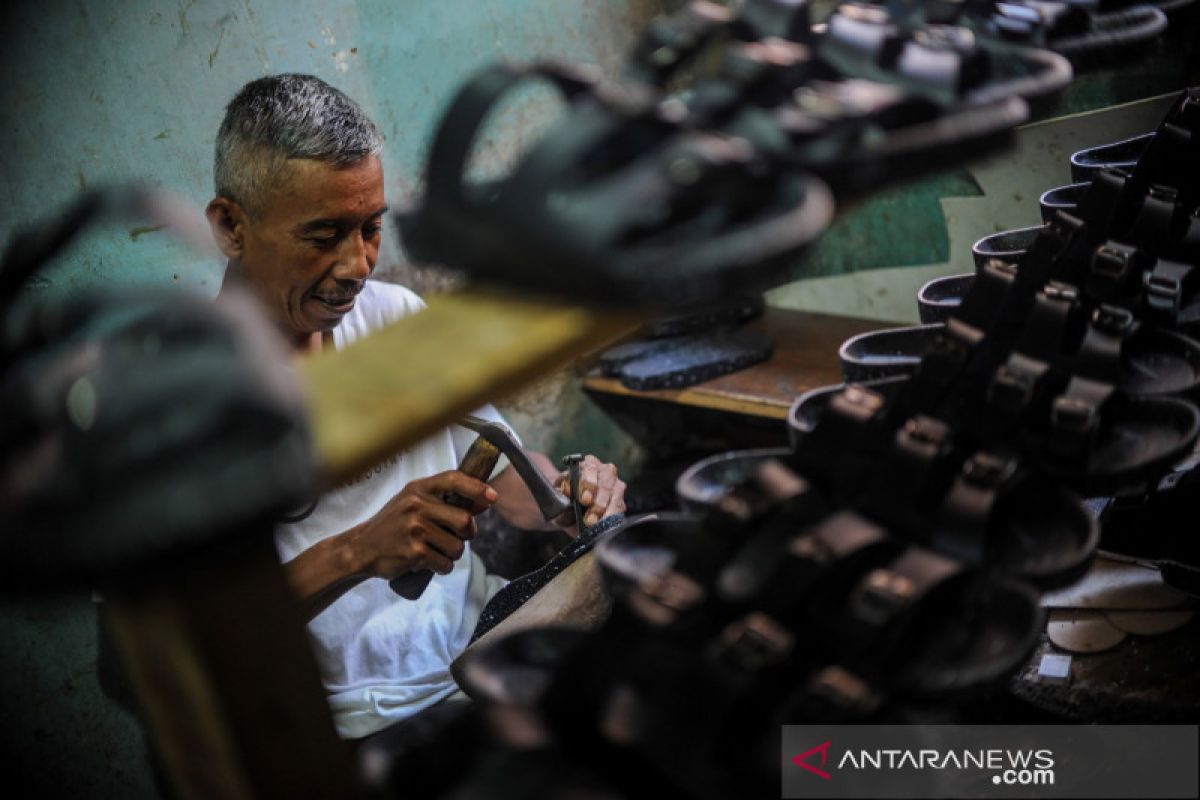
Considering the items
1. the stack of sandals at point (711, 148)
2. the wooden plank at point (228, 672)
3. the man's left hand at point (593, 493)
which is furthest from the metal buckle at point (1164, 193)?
the man's left hand at point (593, 493)

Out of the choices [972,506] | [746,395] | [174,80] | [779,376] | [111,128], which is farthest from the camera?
[779,376]

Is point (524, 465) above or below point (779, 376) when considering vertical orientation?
above

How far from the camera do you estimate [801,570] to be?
3.07 ft

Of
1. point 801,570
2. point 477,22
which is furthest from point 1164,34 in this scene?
point 477,22

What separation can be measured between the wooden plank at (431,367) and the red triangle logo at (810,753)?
1.38ft

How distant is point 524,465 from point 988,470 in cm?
155

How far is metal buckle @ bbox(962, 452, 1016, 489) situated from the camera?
1035 millimetres

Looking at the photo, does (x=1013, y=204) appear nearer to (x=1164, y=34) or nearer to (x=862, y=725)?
(x=1164, y=34)

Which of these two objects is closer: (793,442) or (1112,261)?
(793,442)

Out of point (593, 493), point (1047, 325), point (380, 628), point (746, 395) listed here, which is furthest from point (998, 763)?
point (746, 395)

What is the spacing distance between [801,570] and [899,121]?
41cm

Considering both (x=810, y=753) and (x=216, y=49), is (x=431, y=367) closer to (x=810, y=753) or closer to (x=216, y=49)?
(x=810, y=753)

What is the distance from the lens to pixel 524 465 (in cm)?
249

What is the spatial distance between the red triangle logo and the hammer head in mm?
1441
